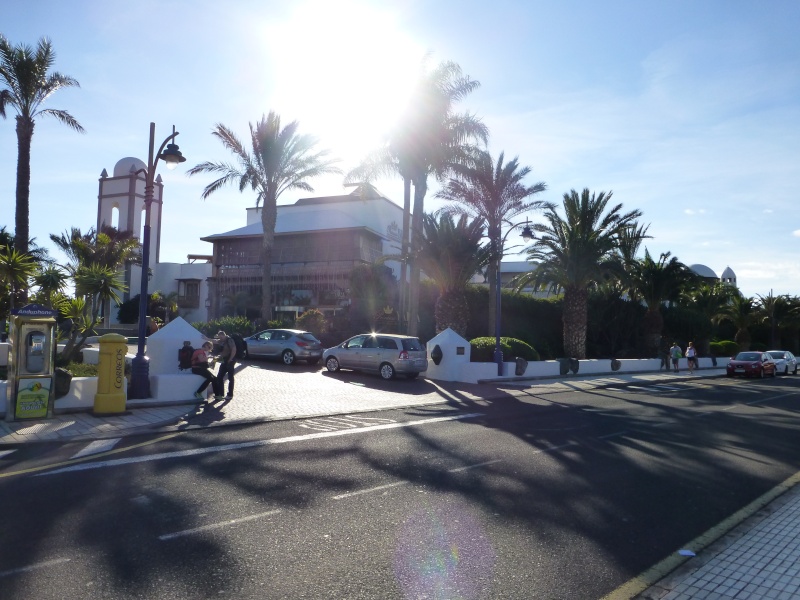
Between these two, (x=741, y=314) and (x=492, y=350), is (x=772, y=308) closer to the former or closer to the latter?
(x=741, y=314)

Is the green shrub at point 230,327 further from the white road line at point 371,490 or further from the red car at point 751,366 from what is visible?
the red car at point 751,366

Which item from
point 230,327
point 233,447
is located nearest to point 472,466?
point 233,447

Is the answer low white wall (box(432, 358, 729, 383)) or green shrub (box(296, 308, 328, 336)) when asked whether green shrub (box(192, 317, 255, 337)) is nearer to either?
green shrub (box(296, 308, 328, 336))

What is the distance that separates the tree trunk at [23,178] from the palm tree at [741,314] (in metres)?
51.9

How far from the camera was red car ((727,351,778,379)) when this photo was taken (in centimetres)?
3247

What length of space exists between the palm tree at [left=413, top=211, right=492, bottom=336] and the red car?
15.3 m

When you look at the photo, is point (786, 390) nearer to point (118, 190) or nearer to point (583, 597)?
point (583, 597)

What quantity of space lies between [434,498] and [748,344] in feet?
184

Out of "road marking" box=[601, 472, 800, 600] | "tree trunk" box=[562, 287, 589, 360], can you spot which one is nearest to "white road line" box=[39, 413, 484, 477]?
"road marking" box=[601, 472, 800, 600]

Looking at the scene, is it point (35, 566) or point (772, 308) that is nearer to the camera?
point (35, 566)

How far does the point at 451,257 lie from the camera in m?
27.3

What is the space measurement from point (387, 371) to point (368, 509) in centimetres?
1463

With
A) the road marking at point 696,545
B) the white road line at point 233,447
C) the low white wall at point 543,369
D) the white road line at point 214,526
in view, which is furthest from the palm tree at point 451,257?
the white road line at point 214,526

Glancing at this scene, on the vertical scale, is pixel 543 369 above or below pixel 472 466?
above
